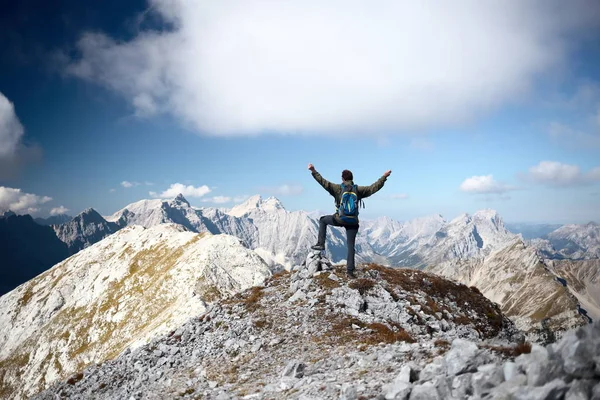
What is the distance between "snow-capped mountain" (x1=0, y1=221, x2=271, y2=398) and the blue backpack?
54931mm

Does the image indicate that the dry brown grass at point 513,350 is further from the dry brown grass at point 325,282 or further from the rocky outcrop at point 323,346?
the dry brown grass at point 325,282

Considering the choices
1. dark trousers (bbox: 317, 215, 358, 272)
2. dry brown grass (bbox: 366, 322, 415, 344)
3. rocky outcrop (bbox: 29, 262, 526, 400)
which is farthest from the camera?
dark trousers (bbox: 317, 215, 358, 272)

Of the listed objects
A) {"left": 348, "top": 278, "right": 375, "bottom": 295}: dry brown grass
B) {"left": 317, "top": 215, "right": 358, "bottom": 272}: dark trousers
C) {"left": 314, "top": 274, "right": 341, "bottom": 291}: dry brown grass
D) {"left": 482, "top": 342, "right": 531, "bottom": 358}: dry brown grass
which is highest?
{"left": 317, "top": 215, "right": 358, "bottom": 272}: dark trousers

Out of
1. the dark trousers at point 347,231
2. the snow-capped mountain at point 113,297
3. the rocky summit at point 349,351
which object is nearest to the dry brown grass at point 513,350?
the rocky summit at point 349,351

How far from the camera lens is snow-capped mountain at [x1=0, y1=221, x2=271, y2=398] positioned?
82.1 metres

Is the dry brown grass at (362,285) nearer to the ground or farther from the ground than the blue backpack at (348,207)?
nearer to the ground

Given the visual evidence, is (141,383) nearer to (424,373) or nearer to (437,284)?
(424,373)

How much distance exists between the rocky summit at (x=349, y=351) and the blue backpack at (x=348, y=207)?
6073 millimetres

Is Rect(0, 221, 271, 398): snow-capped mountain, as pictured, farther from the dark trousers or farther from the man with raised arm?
the man with raised arm

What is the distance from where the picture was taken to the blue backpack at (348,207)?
17.8m

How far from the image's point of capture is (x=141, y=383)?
17.4 metres

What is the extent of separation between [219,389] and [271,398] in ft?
11.0

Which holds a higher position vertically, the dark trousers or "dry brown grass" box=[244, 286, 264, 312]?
the dark trousers

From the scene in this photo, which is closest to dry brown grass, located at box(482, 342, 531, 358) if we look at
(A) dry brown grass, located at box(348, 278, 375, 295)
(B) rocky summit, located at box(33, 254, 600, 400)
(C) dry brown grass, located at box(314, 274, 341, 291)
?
(B) rocky summit, located at box(33, 254, 600, 400)
